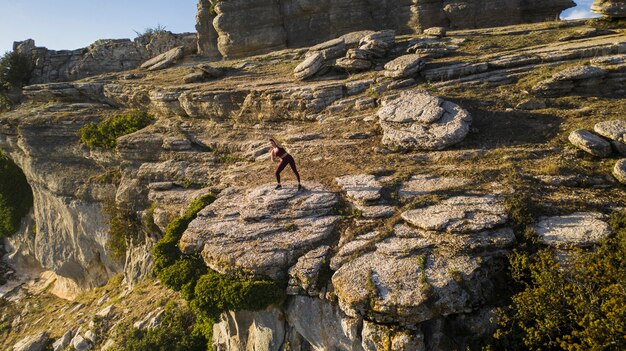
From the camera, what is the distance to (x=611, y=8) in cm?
2167

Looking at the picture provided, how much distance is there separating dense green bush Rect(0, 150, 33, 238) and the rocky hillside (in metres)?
1.35

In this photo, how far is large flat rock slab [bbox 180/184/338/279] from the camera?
36.6ft

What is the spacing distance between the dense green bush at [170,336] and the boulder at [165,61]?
75.9ft

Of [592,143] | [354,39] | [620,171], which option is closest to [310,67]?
[354,39]

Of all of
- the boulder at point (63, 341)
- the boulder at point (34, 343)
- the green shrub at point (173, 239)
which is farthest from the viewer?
the boulder at point (34, 343)

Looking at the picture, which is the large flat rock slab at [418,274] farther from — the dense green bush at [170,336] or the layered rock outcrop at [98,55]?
the layered rock outcrop at [98,55]

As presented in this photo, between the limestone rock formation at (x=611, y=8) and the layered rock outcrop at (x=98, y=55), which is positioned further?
the layered rock outcrop at (x=98, y=55)

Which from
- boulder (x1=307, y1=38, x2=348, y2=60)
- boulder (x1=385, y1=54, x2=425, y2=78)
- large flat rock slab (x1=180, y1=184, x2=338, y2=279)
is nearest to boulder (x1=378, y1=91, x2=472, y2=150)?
boulder (x1=385, y1=54, x2=425, y2=78)

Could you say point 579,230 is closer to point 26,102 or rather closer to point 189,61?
point 189,61

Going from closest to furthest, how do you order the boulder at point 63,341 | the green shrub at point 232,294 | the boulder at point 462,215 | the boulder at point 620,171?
the boulder at point 462,215
the green shrub at point 232,294
the boulder at point 620,171
the boulder at point 63,341

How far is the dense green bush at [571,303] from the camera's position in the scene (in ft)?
25.3

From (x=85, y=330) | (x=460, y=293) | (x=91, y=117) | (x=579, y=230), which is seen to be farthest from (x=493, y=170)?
(x=91, y=117)

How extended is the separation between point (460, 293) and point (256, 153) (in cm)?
1143

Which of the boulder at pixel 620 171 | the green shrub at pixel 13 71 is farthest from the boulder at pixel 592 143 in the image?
the green shrub at pixel 13 71
